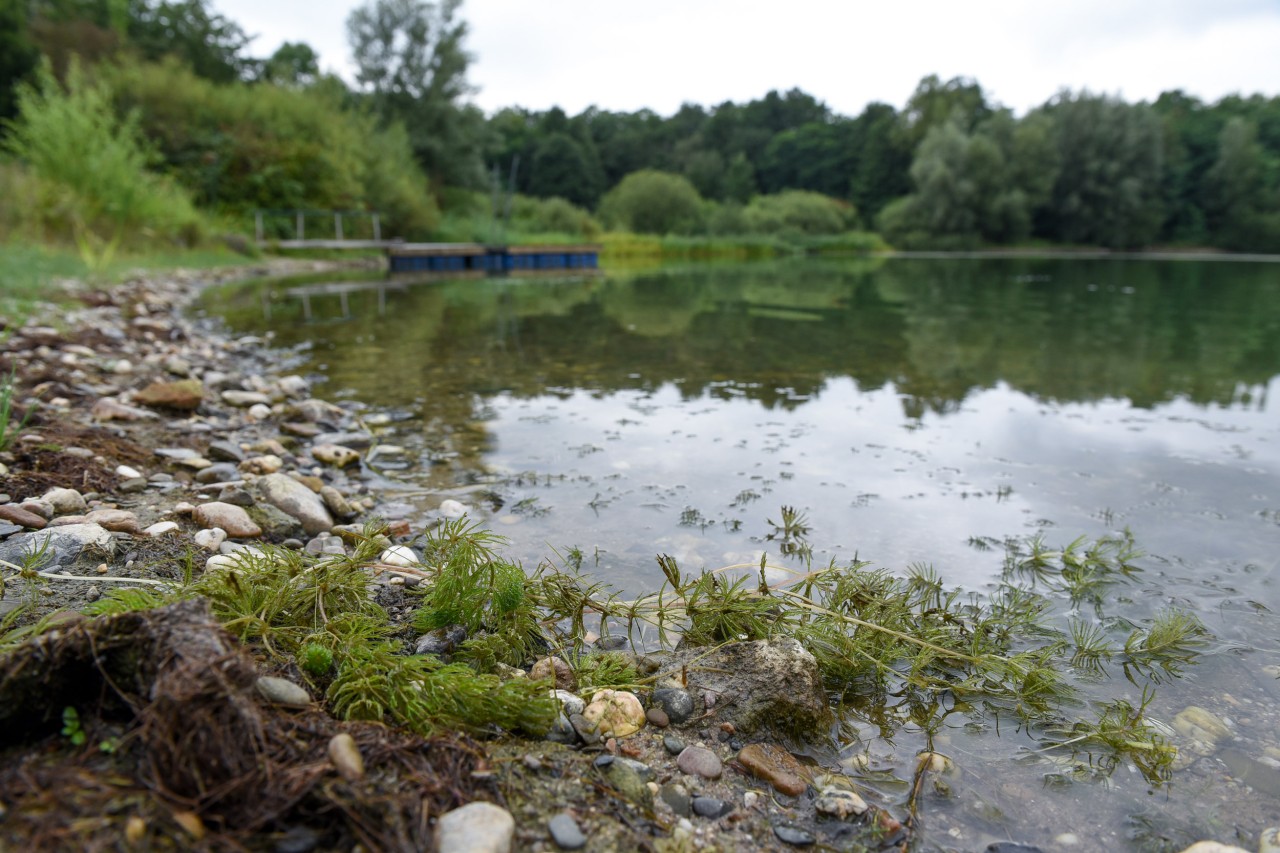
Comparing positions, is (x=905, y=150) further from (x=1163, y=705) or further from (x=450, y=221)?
(x=1163, y=705)

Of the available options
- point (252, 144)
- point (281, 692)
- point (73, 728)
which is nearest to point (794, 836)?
point (281, 692)

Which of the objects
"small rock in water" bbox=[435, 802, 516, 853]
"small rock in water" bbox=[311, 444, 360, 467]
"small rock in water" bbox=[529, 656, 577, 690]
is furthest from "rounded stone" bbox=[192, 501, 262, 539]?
→ "small rock in water" bbox=[435, 802, 516, 853]

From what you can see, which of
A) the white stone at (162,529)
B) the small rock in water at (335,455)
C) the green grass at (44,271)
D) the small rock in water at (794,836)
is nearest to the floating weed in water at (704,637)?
the small rock in water at (794,836)

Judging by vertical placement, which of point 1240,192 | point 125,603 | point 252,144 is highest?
point 1240,192

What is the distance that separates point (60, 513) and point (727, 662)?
2.62 meters

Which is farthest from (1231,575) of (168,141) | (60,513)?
(168,141)

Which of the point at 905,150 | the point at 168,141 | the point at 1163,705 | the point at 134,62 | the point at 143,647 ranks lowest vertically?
the point at 1163,705

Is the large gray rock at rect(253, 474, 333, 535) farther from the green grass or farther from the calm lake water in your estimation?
the green grass

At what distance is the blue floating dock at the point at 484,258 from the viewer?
2402cm

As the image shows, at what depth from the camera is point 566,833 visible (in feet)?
4.85

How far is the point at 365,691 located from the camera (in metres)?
1.75

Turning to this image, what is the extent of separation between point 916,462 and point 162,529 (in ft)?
13.2

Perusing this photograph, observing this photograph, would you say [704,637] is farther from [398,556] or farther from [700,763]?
[398,556]

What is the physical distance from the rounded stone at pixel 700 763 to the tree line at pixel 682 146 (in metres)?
25.3
